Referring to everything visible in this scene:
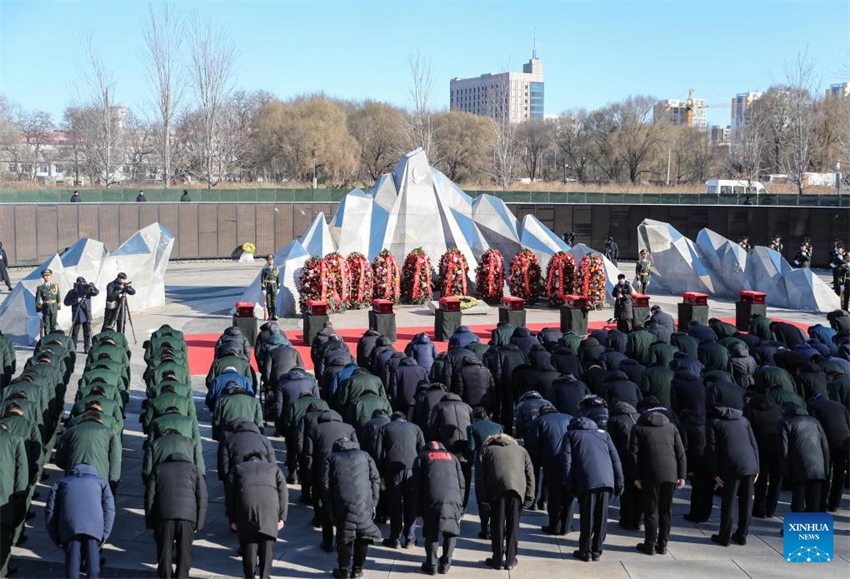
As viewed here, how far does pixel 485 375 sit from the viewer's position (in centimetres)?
1375

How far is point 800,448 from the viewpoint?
35.8 feet

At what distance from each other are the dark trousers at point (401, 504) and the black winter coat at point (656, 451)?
7.97 feet

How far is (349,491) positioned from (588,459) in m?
2.50

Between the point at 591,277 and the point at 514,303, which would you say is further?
the point at 591,277

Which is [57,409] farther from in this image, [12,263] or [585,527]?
[12,263]

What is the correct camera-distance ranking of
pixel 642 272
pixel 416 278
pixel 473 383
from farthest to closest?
pixel 642 272 → pixel 416 278 → pixel 473 383

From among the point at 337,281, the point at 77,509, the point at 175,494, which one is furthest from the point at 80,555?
the point at 337,281

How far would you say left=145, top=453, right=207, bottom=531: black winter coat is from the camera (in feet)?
29.4

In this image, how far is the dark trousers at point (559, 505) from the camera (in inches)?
417

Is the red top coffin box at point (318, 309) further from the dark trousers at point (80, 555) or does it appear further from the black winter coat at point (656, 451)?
the dark trousers at point (80, 555)

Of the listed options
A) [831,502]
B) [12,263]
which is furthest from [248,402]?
[12,263]

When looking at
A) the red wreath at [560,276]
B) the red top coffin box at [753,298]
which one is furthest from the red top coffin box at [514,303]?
the red top coffin box at [753,298]

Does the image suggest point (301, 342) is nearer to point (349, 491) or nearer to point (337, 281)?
point (337, 281)

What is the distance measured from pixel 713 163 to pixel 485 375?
9411cm
